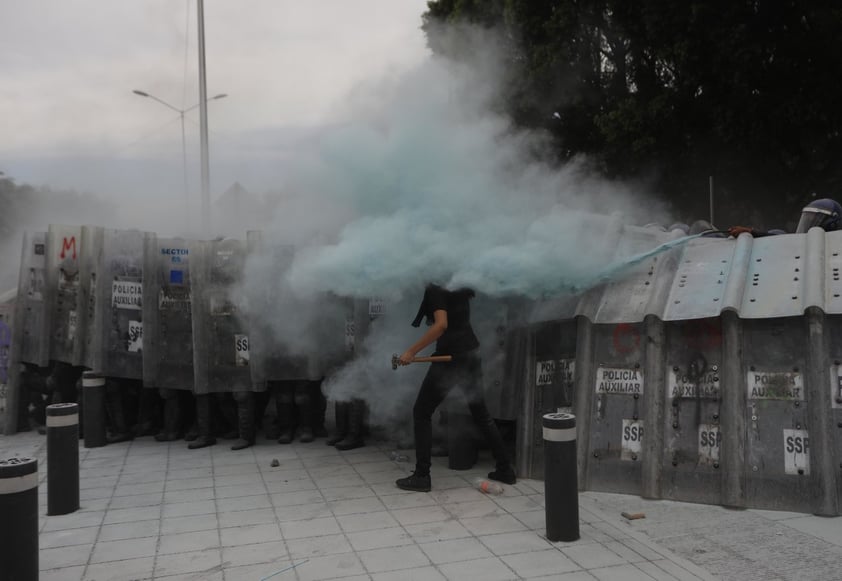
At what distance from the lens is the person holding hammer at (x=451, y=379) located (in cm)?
586

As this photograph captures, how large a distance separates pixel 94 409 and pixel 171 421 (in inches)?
32.0

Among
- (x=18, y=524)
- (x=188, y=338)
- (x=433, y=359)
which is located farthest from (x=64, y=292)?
(x=433, y=359)

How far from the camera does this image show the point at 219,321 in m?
7.72

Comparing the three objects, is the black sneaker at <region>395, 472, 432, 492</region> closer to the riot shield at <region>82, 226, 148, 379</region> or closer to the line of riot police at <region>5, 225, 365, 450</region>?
the line of riot police at <region>5, 225, 365, 450</region>

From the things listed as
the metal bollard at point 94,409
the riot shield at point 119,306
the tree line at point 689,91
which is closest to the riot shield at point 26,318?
the riot shield at point 119,306

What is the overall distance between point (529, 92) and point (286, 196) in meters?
8.84

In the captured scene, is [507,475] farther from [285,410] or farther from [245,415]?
[245,415]

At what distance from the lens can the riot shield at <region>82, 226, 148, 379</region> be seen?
7.98 m

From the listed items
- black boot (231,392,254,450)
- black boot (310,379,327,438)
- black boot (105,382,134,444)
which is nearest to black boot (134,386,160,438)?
black boot (105,382,134,444)

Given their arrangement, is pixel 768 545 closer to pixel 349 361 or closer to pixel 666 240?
pixel 666 240

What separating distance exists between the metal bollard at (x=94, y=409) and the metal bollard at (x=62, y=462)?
2064mm

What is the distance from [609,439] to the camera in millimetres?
5637

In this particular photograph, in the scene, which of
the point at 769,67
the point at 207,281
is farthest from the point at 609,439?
the point at 769,67

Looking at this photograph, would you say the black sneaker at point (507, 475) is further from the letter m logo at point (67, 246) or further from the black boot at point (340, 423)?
the letter m logo at point (67, 246)
